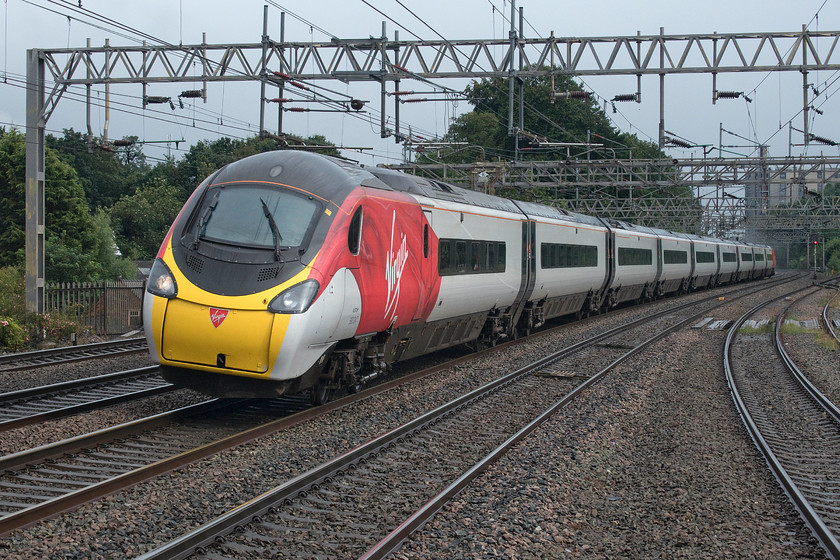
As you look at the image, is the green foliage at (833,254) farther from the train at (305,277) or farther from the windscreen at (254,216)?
the windscreen at (254,216)

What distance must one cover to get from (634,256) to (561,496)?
23309 mm

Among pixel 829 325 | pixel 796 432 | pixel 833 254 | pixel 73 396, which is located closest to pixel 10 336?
pixel 73 396

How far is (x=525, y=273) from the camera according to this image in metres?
17.4

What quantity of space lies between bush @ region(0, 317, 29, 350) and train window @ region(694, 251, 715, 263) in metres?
33.9

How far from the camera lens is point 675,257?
36938 mm

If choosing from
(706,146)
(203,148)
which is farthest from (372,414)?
(203,148)

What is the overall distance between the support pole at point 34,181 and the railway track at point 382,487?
11.6 m

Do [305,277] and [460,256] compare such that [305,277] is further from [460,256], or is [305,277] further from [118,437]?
[460,256]

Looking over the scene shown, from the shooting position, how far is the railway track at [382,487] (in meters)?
5.50

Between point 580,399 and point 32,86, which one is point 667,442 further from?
Answer: point 32,86

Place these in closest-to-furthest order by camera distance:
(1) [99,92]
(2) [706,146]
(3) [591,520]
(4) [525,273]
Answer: (3) [591,520] → (4) [525,273] → (1) [99,92] → (2) [706,146]

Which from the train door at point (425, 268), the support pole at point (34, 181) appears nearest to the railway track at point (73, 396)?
the train door at point (425, 268)

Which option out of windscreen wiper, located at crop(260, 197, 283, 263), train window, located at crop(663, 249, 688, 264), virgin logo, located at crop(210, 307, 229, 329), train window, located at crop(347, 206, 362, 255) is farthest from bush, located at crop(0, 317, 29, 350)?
train window, located at crop(663, 249, 688, 264)

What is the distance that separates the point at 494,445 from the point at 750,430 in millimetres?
3415
